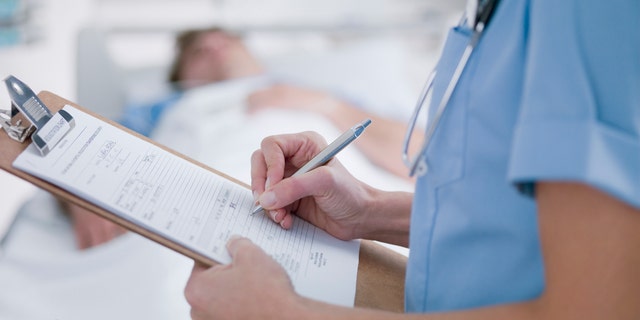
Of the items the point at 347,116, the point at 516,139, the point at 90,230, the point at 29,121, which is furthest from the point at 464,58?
the point at 347,116

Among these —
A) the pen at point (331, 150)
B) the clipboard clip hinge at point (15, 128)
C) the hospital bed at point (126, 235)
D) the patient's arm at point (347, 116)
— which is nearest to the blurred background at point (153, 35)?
the hospital bed at point (126, 235)

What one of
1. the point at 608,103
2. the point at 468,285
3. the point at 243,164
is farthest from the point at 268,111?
the point at 608,103

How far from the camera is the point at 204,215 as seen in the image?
62cm

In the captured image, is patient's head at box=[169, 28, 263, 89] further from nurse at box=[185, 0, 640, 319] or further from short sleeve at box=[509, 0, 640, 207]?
short sleeve at box=[509, 0, 640, 207]

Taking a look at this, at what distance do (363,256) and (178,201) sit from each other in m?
0.25

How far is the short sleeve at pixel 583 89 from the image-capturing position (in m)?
0.42

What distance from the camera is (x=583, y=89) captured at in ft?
1.39

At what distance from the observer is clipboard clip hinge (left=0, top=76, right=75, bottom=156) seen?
1.92 ft

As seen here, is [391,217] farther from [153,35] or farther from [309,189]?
[153,35]

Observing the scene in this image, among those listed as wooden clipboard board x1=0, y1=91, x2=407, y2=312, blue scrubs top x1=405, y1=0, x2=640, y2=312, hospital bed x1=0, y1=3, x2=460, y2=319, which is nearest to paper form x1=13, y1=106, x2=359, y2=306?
wooden clipboard board x1=0, y1=91, x2=407, y2=312

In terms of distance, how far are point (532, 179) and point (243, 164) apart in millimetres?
1089

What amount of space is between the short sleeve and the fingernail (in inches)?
12.8

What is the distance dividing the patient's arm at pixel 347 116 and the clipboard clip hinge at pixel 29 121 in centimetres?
112

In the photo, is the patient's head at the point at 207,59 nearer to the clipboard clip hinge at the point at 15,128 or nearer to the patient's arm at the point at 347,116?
the patient's arm at the point at 347,116
